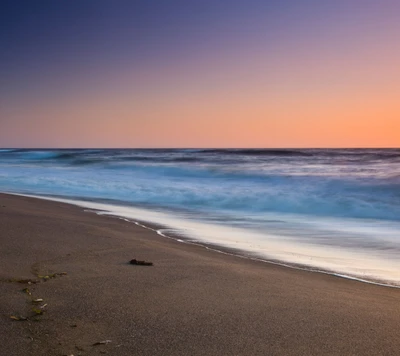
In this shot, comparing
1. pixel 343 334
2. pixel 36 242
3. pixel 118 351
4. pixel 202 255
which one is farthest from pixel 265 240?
pixel 118 351

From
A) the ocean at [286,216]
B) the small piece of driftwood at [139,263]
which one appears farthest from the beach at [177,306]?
the ocean at [286,216]

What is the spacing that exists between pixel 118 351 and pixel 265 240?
465cm

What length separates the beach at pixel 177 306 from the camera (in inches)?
92.9

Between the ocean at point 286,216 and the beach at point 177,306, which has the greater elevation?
the beach at point 177,306

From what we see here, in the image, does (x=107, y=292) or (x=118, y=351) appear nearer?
(x=118, y=351)

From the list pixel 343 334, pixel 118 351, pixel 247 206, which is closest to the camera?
pixel 118 351

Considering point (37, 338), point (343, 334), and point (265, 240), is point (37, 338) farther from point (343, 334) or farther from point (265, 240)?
point (265, 240)

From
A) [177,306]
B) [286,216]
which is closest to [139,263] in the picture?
[177,306]

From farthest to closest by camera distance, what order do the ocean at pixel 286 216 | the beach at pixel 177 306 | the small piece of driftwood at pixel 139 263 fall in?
the ocean at pixel 286 216, the small piece of driftwood at pixel 139 263, the beach at pixel 177 306

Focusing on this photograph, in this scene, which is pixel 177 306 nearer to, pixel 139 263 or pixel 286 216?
pixel 139 263

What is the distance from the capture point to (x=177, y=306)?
293 centimetres

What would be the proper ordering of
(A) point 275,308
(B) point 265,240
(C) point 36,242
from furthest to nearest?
(B) point 265,240 < (C) point 36,242 < (A) point 275,308

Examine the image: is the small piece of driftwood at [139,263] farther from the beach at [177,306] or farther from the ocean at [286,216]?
the ocean at [286,216]

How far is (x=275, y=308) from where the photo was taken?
2986 millimetres
